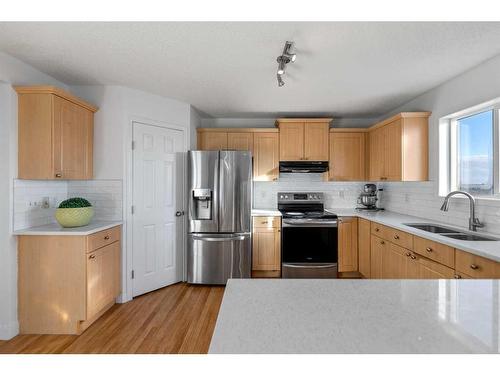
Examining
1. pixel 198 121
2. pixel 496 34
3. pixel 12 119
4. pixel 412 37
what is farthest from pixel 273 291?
pixel 198 121

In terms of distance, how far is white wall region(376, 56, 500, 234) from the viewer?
2096 mm

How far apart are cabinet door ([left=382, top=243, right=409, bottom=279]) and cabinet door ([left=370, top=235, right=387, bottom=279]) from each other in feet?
0.21

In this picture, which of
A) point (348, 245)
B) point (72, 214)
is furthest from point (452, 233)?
point (72, 214)

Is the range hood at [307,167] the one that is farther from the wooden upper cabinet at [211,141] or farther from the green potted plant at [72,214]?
the green potted plant at [72,214]

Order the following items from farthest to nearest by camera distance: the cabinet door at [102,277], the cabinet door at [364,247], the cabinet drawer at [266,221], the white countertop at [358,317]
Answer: the cabinet drawer at [266,221] → the cabinet door at [364,247] → the cabinet door at [102,277] → the white countertop at [358,317]

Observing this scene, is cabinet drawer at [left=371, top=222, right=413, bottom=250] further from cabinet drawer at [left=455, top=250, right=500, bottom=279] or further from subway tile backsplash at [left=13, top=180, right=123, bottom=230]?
subway tile backsplash at [left=13, top=180, right=123, bottom=230]

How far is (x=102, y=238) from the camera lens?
241cm

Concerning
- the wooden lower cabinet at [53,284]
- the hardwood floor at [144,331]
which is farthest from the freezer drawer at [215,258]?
the wooden lower cabinet at [53,284]

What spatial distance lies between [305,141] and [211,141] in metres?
1.38

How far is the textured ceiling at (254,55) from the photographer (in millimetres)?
1732

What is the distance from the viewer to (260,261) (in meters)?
3.44

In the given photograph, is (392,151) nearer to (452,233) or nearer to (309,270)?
(452,233)

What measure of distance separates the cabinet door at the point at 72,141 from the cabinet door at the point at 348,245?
3105 millimetres
